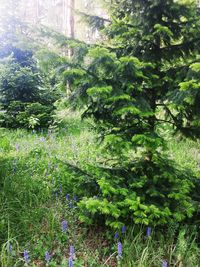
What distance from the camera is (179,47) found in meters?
2.88

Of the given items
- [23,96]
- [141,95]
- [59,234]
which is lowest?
[59,234]

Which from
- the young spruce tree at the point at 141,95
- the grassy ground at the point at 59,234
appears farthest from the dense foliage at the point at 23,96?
the young spruce tree at the point at 141,95

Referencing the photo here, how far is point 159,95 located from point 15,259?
6.71 ft

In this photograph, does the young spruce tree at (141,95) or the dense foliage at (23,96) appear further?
the dense foliage at (23,96)

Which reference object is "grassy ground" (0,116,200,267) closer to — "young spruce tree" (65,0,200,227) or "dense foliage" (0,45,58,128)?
"young spruce tree" (65,0,200,227)

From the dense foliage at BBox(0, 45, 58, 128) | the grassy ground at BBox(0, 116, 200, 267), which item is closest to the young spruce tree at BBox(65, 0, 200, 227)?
the grassy ground at BBox(0, 116, 200, 267)

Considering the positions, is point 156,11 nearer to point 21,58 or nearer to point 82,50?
point 82,50

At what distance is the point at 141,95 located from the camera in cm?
278

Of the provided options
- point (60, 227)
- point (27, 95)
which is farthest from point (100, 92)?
point (27, 95)

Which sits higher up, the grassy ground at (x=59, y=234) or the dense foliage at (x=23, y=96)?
the dense foliage at (x=23, y=96)

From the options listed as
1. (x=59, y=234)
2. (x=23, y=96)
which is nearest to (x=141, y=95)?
(x=59, y=234)

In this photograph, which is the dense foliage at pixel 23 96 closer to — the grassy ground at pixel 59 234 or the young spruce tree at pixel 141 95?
the grassy ground at pixel 59 234

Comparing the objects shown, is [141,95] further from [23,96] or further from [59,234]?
[23,96]

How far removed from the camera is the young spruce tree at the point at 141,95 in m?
2.42
